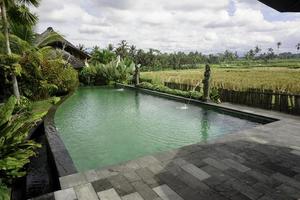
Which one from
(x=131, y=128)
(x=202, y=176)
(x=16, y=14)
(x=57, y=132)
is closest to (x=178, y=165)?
(x=202, y=176)

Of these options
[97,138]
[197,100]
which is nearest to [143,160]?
[97,138]

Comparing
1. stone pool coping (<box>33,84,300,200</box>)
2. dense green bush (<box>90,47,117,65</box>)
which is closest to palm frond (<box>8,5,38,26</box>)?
stone pool coping (<box>33,84,300,200</box>)

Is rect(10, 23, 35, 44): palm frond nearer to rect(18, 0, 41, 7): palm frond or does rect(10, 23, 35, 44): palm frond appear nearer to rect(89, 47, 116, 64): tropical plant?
rect(18, 0, 41, 7): palm frond

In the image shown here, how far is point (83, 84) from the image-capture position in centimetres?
2194

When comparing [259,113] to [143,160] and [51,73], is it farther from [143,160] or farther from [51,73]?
[51,73]

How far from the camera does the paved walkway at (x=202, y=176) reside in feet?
10.8

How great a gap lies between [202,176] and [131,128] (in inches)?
175

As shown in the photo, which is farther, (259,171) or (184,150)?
(184,150)

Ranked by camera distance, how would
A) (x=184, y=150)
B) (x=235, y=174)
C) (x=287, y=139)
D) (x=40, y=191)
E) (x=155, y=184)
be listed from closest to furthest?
1. (x=155, y=184)
2. (x=235, y=174)
3. (x=40, y=191)
4. (x=184, y=150)
5. (x=287, y=139)

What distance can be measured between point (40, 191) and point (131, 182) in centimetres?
198

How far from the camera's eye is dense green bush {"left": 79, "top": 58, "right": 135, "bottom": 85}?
22.0m

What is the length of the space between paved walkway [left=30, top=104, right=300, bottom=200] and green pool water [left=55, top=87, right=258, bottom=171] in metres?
1.25

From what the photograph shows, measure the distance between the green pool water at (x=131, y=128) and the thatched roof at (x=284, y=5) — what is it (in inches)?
156

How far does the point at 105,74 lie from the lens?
22031 millimetres
